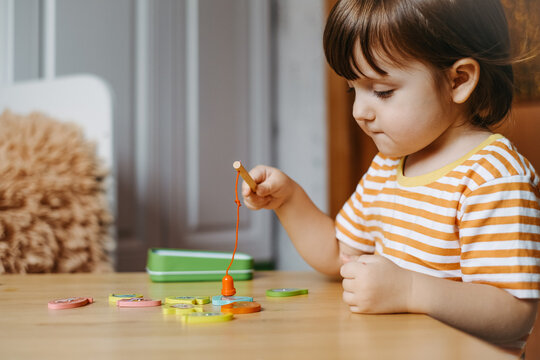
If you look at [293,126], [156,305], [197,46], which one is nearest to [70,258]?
[156,305]

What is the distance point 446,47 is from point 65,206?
74cm

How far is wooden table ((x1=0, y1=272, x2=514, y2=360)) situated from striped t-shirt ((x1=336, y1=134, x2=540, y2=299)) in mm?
116

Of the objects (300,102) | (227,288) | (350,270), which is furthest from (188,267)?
(300,102)

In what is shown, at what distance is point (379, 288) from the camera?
53 centimetres

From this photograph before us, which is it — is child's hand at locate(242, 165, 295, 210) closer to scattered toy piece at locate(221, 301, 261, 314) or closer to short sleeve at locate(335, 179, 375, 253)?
short sleeve at locate(335, 179, 375, 253)

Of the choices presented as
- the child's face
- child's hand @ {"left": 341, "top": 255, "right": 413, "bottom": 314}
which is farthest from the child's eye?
child's hand @ {"left": 341, "top": 255, "right": 413, "bottom": 314}

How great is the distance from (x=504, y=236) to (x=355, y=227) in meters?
0.27

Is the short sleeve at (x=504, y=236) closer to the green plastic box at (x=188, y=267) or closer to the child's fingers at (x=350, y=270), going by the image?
the child's fingers at (x=350, y=270)

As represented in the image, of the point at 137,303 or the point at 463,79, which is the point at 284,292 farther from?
the point at 463,79

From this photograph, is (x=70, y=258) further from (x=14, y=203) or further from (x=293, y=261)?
(x=293, y=261)

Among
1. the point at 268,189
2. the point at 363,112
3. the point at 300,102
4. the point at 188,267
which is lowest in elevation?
the point at 188,267

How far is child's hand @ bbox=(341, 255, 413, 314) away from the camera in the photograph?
527mm

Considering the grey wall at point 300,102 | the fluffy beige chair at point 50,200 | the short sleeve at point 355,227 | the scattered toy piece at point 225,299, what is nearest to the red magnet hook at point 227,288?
the scattered toy piece at point 225,299

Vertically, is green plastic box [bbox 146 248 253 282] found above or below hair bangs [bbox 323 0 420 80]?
below
